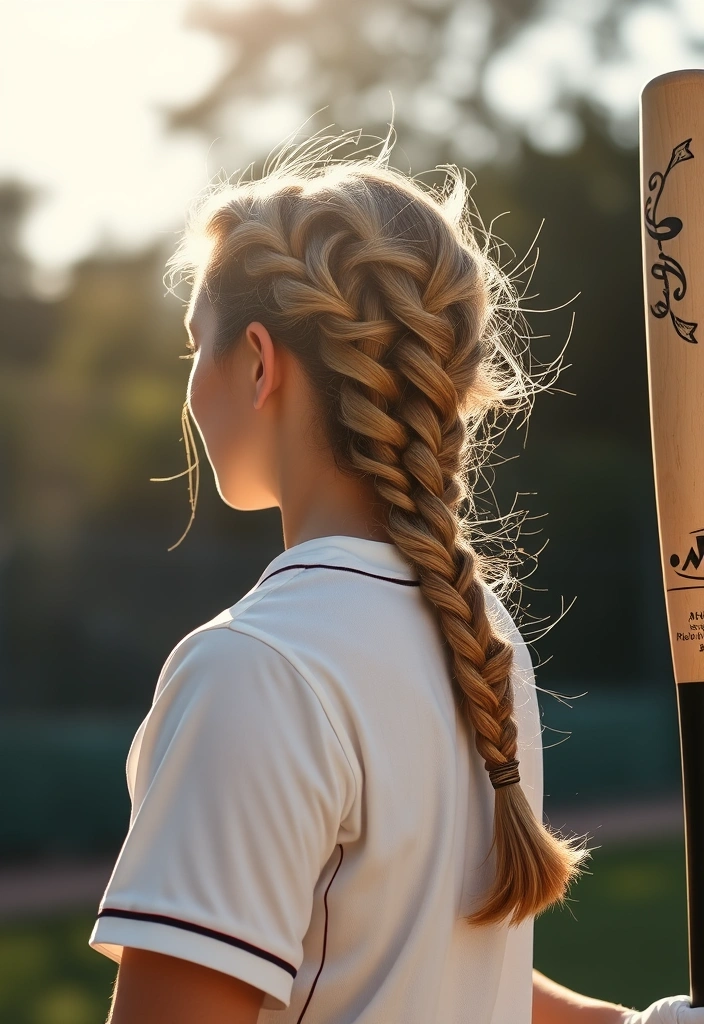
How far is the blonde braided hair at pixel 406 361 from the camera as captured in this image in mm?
1392

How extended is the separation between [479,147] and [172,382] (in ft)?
27.7

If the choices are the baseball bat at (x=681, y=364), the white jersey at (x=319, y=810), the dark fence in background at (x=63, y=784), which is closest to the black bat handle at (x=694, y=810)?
the baseball bat at (x=681, y=364)

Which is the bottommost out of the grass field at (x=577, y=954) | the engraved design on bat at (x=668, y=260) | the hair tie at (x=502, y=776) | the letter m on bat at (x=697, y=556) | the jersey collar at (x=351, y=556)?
the grass field at (x=577, y=954)

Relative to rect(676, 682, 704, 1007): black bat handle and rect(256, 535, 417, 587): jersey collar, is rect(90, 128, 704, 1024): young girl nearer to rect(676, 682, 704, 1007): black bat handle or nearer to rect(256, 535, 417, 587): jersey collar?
rect(256, 535, 417, 587): jersey collar

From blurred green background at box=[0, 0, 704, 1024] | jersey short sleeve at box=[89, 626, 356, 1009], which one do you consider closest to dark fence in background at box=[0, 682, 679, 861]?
blurred green background at box=[0, 0, 704, 1024]

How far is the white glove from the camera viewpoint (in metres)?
1.59

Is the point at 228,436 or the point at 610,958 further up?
the point at 228,436

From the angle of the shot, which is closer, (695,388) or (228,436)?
(228,436)

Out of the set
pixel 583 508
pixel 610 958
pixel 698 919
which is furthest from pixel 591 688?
pixel 698 919

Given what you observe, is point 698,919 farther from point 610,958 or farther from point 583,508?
point 583,508

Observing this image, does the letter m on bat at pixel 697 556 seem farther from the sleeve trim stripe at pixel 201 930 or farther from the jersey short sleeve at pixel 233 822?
the sleeve trim stripe at pixel 201 930

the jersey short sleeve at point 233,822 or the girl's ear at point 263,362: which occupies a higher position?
the girl's ear at point 263,362

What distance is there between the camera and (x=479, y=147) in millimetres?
20000

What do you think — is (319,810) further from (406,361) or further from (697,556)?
(697,556)
